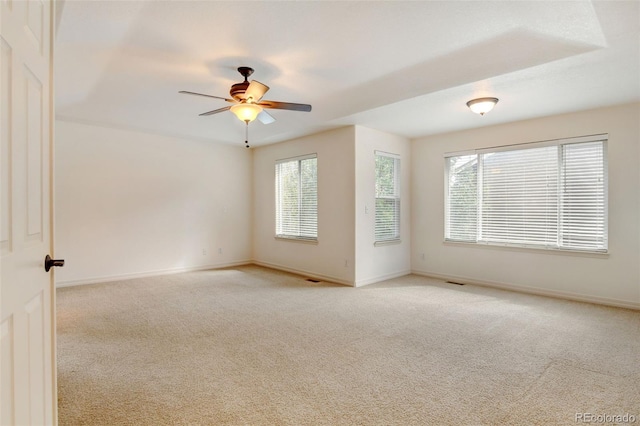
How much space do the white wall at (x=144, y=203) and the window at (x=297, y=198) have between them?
100cm

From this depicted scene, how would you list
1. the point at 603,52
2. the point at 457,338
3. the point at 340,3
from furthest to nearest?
1. the point at 457,338
2. the point at 603,52
3. the point at 340,3

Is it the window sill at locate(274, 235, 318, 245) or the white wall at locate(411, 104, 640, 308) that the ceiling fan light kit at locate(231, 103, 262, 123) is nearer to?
the window sill at locate(274, 235, 318, 245)

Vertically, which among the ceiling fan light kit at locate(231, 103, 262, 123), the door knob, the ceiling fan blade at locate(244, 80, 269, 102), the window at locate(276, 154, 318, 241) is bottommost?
the door knob

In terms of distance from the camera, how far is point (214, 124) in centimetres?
550

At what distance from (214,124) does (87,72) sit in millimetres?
2131

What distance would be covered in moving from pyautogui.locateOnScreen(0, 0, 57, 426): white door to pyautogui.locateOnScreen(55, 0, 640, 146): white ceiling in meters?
1.35

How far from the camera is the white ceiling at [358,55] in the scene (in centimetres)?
242

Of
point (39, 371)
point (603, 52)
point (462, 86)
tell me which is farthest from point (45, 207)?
point (603, 52)

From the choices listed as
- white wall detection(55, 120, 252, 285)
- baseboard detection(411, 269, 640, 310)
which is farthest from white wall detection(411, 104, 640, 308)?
white wall detection(55, 120, 252, 285)

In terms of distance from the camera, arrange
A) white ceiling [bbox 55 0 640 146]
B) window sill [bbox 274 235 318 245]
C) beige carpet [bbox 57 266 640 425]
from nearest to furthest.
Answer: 1. beige carpet [bbox 57 266 640 425]
2. white ceiling [bbox 55 0 640 146]
3. window sill [bbox 274 235 318 245]

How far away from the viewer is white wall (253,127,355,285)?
211 inches

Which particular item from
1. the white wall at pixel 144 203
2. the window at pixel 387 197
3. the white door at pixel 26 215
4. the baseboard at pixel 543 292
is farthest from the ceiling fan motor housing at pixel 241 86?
the baseboard at pixel 543 292

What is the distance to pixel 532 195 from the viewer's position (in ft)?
16.0

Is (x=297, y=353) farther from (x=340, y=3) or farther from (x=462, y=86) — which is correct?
(x=462, y=86)
